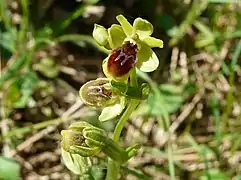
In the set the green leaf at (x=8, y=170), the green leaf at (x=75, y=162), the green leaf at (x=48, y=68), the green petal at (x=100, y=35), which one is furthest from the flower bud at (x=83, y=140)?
the green leaf at (x=48, y=68)

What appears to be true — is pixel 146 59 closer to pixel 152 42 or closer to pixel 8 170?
pixel 152 42

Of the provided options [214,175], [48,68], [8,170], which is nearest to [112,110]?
[8,170]

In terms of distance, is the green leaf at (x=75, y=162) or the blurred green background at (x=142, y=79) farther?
the blurred green background at (x=142, y=79)

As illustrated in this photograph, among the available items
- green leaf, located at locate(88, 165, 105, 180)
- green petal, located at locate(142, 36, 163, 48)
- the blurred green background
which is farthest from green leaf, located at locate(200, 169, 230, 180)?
green petal, located at locate(142, 36, 163, 48)

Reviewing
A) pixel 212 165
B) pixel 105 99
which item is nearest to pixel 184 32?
pixel 212 165

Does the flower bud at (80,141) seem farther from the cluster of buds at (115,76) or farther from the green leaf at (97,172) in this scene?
the green leaf at (97,172)
